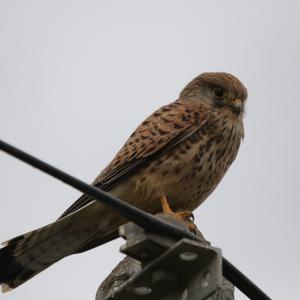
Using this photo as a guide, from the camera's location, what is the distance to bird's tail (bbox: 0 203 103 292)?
4.71m

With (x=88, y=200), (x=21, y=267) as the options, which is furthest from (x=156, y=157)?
(x=21, y=267)

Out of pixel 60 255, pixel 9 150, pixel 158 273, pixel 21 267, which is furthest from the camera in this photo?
pixel 60 255

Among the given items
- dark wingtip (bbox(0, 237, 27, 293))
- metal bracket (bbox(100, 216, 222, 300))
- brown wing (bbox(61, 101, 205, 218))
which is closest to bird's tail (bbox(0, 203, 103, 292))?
dark wingtip (bbox(0, 237, 27, 293))

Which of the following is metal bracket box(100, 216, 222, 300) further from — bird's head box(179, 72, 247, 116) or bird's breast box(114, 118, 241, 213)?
bird's head box(179, 72, 247, 116)

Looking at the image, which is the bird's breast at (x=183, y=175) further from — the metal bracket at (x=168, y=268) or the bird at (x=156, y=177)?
the metal bracket at (x=168, y=268)

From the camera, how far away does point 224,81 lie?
645 cm

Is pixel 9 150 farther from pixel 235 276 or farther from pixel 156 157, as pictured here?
pixel 156 157

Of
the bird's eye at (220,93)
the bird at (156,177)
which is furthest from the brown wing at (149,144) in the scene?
the bird's eye at (220,93)

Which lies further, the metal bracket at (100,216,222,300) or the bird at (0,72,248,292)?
the bird at (0,72,248,292)

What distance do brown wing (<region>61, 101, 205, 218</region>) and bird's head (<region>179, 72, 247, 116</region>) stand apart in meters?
0.43

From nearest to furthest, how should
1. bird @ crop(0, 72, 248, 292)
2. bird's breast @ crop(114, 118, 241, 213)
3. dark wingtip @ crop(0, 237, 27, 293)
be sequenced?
dark wingtip @ crop(0, 237, 27, 293)
bird @ crop(0, 72, 248, 292)
bird's breast @ crop(114, 118, 241, 213)

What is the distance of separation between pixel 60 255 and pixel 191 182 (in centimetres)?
106

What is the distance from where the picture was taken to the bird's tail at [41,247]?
471 centimetres

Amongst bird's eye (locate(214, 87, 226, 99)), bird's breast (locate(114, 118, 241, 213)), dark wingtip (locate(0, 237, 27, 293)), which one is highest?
bird's eye (locate(214, 87, 226, 99))
